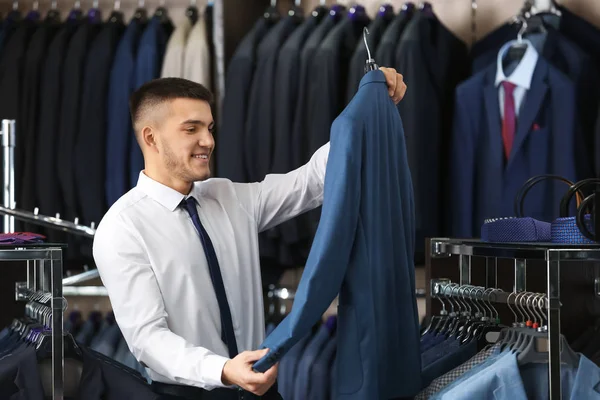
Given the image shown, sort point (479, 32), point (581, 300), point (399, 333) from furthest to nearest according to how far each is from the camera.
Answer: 1. point (479, 32)
2. point (581, 300)
3. point (399, 333)

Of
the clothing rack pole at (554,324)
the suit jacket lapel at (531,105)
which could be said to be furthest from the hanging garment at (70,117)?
the clothing rack pole at (554,324)

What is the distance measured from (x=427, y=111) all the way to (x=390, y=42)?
31 cm

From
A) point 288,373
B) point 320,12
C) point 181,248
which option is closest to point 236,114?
point 320,12

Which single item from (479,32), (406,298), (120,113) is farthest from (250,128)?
(406,298)

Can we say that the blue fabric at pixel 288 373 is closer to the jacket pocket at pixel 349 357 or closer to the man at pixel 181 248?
the man at pixel 181 248

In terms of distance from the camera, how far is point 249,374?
175cm

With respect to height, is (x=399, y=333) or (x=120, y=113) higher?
(x=120, y=113)

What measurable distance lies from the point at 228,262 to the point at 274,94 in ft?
5.00

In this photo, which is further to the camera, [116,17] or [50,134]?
[116,17]

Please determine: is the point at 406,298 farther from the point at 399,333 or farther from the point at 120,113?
the point at 120,113

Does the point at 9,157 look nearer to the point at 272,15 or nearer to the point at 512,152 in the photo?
the point at 272,15

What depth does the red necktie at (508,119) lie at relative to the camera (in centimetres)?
343

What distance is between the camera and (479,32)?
3990mm

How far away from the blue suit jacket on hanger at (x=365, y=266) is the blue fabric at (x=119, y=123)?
192cm
